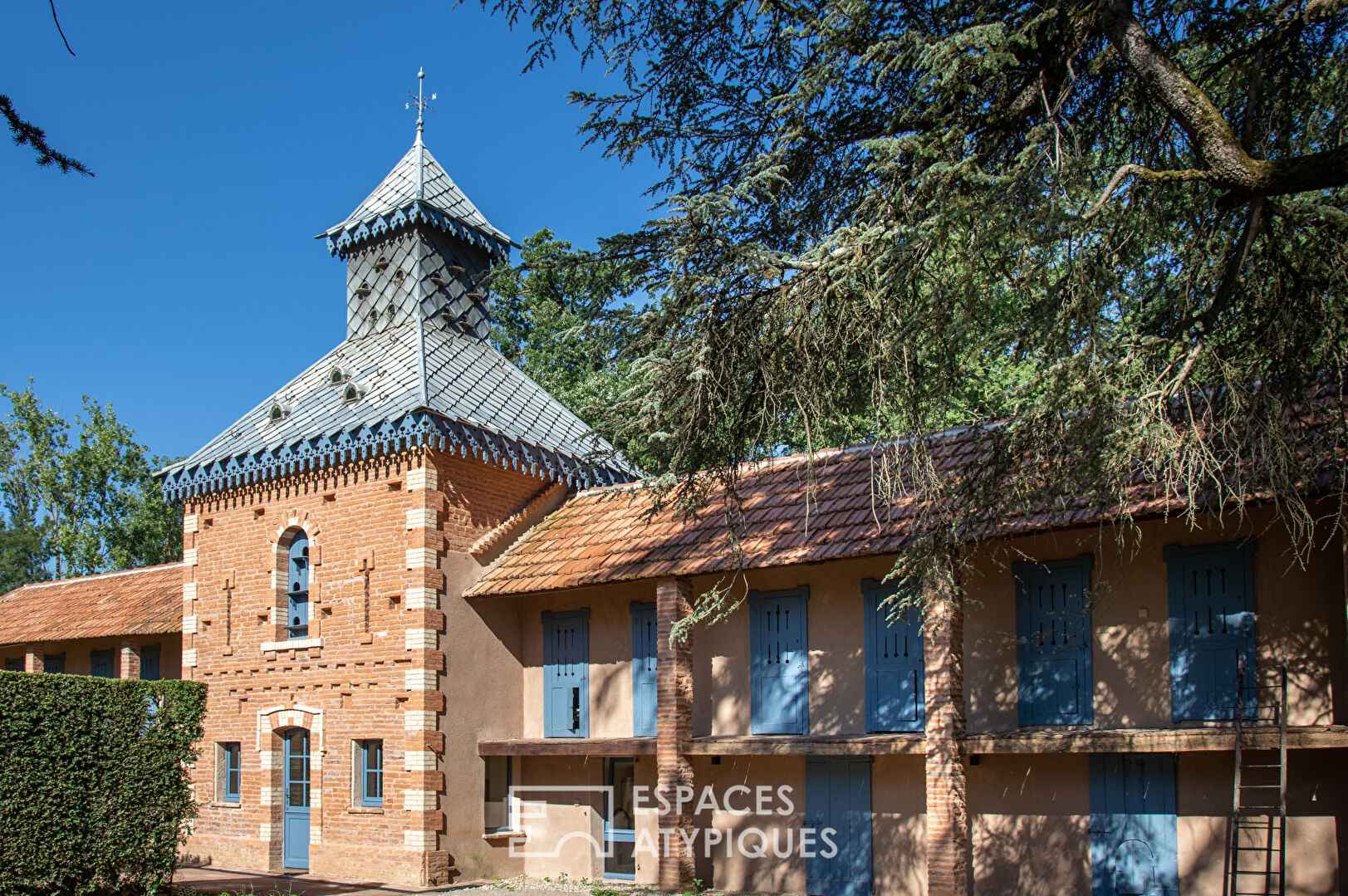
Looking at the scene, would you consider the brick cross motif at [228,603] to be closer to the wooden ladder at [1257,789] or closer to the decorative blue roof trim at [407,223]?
the decorative blue roof trim at [407,223]

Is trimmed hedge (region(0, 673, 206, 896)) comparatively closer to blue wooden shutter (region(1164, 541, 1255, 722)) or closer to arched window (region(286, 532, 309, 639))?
arched window (region(286, 532, 309, 639))

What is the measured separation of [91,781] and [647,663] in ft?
24.5

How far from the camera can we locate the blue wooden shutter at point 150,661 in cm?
2288

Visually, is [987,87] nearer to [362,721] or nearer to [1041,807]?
[1041,807]

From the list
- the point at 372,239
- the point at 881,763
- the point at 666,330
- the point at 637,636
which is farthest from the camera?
the point at 372,239

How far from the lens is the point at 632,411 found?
9625 mm

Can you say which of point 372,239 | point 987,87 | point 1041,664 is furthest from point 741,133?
point 372,239

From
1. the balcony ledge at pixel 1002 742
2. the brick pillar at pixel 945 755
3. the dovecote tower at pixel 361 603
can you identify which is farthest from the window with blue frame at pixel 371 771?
the brick pillar at pixel 945 755

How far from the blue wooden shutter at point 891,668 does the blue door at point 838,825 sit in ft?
2.78

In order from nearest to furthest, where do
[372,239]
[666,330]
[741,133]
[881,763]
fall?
1. [666,330]
2. [741,133]
3. [881,763]
4. [372,239]

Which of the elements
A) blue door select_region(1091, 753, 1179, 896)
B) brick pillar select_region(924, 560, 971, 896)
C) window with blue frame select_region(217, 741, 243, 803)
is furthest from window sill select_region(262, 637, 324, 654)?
blue door select_region(1091, 753, 1179, 896)

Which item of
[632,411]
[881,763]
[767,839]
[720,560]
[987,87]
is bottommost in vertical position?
[767,839]

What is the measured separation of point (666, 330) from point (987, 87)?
131 inches

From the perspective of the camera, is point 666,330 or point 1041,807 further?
point 1041,807
